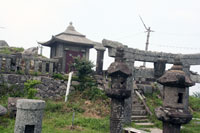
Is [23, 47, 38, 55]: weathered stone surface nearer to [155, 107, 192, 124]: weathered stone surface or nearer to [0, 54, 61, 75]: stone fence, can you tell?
[0, 54, 61, 75]: stone fence

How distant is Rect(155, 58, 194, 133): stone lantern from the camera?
6133 mm

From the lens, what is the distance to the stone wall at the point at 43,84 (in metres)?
14.5

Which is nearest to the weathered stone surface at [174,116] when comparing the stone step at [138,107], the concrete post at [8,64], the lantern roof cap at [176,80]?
the lantern roof cap at [176,80]

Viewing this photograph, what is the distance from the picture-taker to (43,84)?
15328 millimetres

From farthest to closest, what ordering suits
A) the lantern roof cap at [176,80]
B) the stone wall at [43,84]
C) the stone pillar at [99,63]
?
the stone pillar at [99,63] → the stone wall at [43,84] → the lantern roof cap at [176,80]

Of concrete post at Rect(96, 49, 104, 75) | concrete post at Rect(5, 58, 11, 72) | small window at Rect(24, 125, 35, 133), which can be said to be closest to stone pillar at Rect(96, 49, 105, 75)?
concrete post at Rect(96, 49, 104, 75)

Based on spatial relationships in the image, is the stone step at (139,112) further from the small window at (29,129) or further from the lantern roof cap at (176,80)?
the small window at (29,129)

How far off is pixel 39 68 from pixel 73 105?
15.2 feet

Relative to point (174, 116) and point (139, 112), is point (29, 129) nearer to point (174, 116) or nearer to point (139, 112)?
point (174, 116)

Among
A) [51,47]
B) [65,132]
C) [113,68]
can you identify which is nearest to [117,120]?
[113,68]

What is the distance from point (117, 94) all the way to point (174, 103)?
6.58 feet

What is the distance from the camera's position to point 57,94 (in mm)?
15547

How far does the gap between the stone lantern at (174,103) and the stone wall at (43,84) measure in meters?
10.1

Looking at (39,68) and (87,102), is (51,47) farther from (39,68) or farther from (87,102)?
(87,102)
